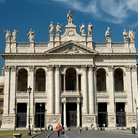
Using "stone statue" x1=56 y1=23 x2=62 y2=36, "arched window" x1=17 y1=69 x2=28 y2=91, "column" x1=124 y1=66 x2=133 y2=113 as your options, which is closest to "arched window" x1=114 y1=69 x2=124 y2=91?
"column" x1=124 y1=66 x2=133 y2=113

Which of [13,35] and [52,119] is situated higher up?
[13,35]

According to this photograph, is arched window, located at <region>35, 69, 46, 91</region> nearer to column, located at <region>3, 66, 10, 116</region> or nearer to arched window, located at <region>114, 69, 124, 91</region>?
column, located at <region>3, 66, 10, 116</region>

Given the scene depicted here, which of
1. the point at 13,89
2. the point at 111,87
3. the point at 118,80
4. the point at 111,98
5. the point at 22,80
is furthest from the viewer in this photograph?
the point at 118,80

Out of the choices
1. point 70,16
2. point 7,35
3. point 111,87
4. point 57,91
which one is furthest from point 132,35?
point 7,35

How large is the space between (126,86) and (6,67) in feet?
89.8

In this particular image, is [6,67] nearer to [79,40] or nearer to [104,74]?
[79,40]

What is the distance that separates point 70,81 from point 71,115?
894 centimetres

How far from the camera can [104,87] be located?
2970 inches

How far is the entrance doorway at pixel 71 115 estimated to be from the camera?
229ft

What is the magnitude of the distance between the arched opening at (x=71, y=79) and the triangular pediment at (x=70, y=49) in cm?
480

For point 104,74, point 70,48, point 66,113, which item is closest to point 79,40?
point 70,48

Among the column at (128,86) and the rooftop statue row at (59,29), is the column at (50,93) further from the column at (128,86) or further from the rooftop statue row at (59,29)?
the column at (128,86)

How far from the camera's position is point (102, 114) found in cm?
7169

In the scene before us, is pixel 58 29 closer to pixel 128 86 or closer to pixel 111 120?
pixel 128 86
